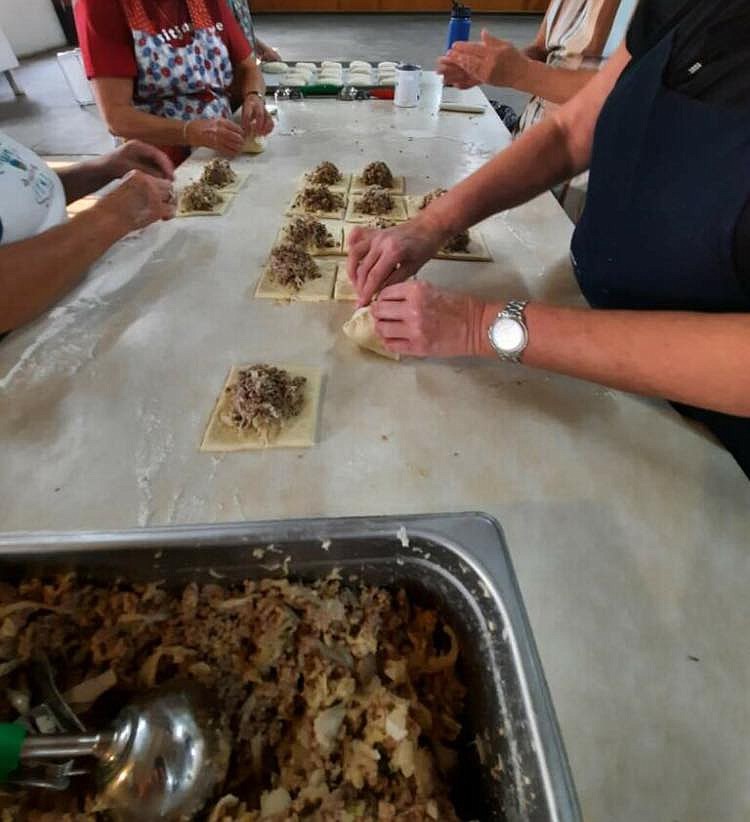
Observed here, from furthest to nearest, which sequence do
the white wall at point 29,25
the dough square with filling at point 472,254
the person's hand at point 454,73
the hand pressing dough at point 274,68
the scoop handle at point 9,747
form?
1. the white wall at point 29,25
2. the hand pressing dough at point 274,68
3. the person's hand at point 454,73
4. the dough square with filling at point 472,254
5. the scoop handle at point 9,747

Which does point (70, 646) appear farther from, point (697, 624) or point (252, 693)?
point (697, 624)

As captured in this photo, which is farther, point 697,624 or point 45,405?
point 45,405

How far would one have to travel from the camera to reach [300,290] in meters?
1.37

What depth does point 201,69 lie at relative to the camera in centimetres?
216

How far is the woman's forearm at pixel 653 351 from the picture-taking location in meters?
0.75

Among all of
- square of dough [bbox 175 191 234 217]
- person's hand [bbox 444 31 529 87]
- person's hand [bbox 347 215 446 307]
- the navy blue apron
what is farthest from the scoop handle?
person's hand [bbox 444 31 529 87]

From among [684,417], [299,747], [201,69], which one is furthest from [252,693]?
[201,69]

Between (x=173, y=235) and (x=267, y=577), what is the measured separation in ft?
4.08

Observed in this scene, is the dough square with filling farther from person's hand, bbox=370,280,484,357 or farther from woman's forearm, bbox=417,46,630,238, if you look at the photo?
person's hand, bbox=370,280,484,357

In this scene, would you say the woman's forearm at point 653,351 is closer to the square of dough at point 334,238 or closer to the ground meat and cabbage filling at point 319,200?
the square of dough at point 334,238

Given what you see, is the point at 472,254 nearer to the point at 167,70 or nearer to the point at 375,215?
the point at 375,215

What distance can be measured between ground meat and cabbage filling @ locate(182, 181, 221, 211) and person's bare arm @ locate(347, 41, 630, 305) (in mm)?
713

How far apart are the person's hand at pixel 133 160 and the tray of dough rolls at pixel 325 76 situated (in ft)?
4.53

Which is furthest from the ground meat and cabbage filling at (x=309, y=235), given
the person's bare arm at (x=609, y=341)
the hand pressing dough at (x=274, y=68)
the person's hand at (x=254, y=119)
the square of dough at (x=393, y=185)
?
the hand pressing dough at (x=274, y=68)
